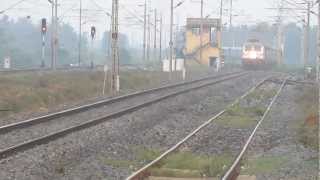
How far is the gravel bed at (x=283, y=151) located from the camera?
1366cm

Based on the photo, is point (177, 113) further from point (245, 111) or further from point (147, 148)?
point (147, 148)

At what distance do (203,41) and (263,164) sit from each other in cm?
8090

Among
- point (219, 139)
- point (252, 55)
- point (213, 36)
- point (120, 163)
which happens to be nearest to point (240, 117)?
point (219, 139)

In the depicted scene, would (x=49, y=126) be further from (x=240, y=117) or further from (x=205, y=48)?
(x=205, y=48)

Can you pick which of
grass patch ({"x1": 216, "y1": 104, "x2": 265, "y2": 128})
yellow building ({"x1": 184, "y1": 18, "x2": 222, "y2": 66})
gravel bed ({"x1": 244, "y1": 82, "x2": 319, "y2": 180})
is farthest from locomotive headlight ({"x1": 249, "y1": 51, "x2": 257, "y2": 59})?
gravel bed ({"x1": 244, "y1": 82, "x2": 319, "y2": 180})

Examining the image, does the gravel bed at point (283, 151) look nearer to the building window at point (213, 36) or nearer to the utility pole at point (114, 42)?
the utility pole at point (114, 42)

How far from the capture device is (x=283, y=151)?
56.3 ft

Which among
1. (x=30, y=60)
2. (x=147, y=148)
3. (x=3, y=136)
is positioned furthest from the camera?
(x=30, y=60)

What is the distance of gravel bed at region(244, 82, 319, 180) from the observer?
538 inches

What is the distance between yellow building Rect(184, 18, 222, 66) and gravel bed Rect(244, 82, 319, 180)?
6607 cm

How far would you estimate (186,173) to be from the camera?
13320 millimetres

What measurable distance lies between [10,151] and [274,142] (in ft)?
25.1

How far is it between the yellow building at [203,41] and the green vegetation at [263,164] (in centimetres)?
7727

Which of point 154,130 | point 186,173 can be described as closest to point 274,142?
point 154,130
